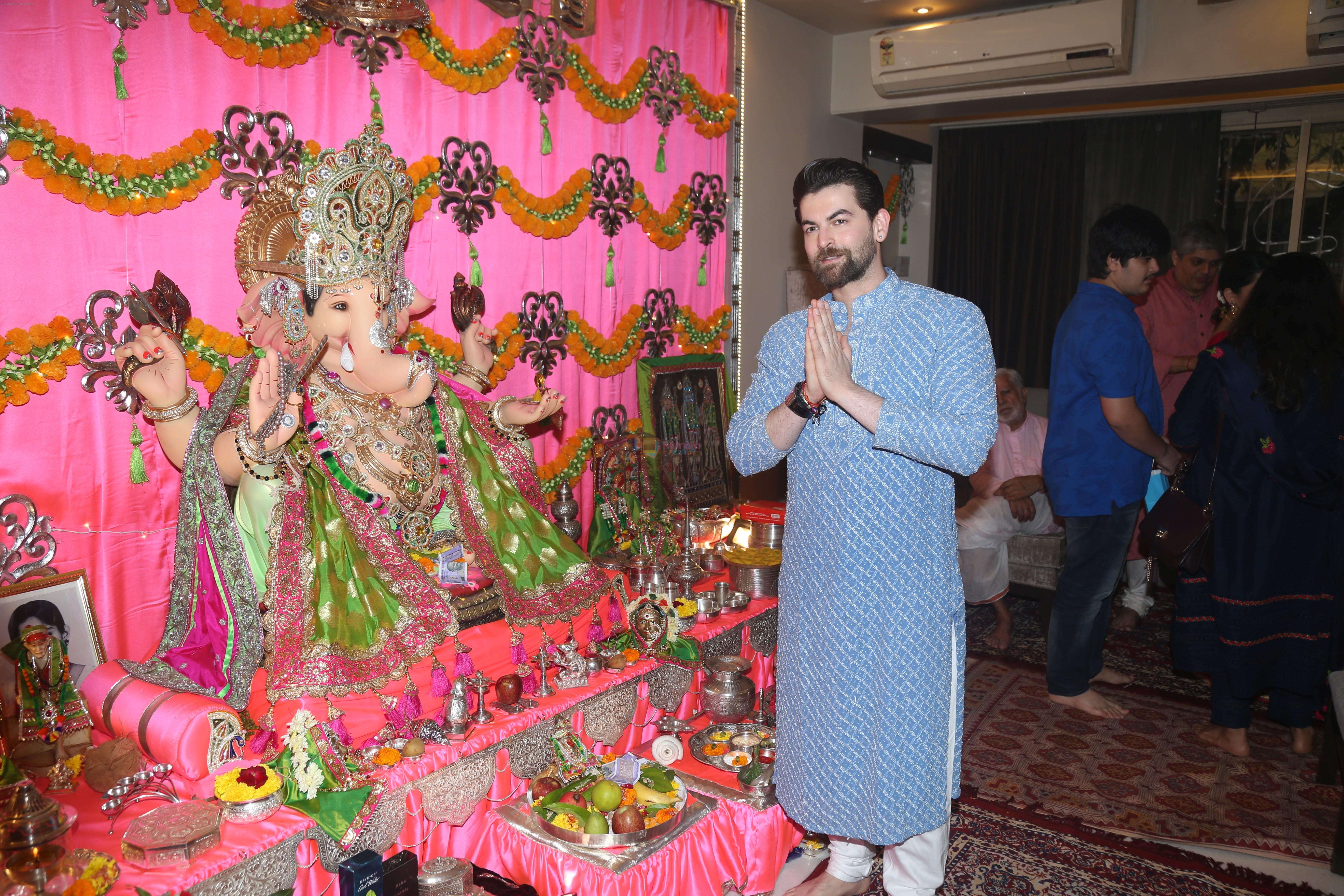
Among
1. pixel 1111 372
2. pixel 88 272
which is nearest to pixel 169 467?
pixel 88 272

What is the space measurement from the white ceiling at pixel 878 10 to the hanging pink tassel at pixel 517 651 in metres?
3.78

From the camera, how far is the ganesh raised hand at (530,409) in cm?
341

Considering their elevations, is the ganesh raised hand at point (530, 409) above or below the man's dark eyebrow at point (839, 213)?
below

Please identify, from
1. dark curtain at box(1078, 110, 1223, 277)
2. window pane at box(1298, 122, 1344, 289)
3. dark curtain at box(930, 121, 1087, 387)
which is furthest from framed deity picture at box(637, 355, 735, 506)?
window pane at box(1298, 122, 1344, 289)

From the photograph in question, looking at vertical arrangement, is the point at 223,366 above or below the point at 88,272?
below

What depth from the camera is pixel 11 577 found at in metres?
2.46

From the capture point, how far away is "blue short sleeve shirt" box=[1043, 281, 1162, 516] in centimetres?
365

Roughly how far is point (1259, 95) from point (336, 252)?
5705 mm

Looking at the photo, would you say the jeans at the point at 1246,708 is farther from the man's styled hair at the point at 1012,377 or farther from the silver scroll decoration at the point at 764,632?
the man's styled hair at the point at 1012,377

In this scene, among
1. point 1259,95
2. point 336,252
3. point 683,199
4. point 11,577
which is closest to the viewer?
Answer: point 11,577

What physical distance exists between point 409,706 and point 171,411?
1.02 m

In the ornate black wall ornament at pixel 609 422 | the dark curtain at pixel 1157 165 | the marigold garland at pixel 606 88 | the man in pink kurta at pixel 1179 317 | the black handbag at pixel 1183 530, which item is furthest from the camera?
the dark curtain at pixel 1157 165

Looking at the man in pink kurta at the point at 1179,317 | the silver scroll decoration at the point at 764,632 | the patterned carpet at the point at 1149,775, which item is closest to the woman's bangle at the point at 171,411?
the silver scroll decoration at the point at 764,632

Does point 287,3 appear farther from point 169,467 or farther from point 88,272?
point 169,467
